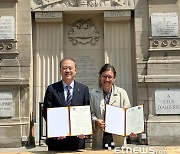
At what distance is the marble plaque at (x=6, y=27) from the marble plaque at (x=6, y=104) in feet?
6.05

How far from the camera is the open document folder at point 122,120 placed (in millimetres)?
4168

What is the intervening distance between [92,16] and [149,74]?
9.61ft

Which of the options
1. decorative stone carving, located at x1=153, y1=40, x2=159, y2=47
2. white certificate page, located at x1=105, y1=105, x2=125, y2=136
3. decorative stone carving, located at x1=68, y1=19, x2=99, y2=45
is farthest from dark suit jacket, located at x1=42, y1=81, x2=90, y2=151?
decorative stone carving, located at x1=68, y1=19, x2=99, y2=45

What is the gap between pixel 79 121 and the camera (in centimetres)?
400

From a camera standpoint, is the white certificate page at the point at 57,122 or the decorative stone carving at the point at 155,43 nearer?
the white certificate page at the point at 57,122

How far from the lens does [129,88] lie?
34.8 feet

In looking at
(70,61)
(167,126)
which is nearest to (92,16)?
(167,126)

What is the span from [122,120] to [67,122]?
0.74m

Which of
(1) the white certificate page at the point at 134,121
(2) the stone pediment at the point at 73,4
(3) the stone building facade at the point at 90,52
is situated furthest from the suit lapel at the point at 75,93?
(2) the stone pediment at the point at 73,4

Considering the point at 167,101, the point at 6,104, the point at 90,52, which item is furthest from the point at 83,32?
the point at 167,101

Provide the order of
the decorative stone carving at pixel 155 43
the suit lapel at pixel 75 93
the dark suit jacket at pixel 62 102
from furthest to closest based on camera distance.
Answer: the decorative stone carving at pixel 155 43 < the suit lapel at pixel 75 93 < the dark suit jacket at pixel 62 102

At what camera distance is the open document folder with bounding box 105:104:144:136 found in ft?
13.7

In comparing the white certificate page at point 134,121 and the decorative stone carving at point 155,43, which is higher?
the decorative stone carving at point 155,43

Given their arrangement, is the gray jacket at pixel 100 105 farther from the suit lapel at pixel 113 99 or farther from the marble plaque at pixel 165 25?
the marble plaque at pixel 165 25
